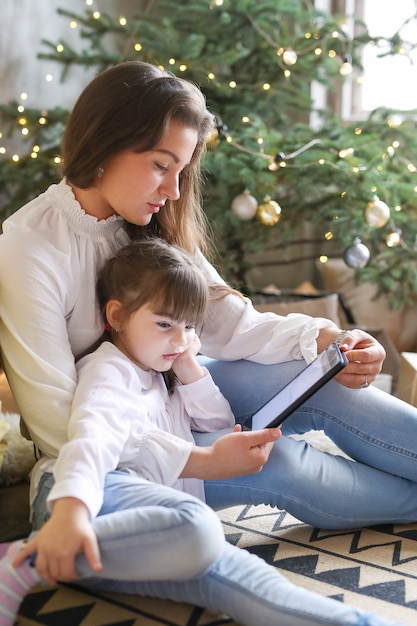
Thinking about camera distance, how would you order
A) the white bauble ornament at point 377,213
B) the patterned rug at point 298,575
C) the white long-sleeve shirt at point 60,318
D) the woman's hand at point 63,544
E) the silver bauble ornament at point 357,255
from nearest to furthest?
the woman's hand at point 63,544 → the patterned rug at point 298,575 → the white long-sleeve shirt at point 60,318 → the white bauble ornament at point 377,213 → the silver bauble ornament at point 357,255

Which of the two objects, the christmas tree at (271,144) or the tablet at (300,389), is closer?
the tablet at (300,389)

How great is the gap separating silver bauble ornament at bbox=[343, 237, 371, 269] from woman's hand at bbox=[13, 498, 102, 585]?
1.63 meters

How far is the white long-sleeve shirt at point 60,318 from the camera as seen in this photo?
115cm

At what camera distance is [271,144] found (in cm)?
239

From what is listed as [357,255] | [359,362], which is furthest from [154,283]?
[357,255]

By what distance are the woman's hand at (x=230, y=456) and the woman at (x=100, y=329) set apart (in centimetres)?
4

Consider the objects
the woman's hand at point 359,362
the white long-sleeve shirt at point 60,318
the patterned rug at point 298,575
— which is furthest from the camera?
the woman's hand at point 359,362

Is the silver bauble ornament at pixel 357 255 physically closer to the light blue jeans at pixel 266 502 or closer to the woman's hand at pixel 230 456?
the light blue jeans at pixel 266 502

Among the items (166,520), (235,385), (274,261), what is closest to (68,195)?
(235,385)

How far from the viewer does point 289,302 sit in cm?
253

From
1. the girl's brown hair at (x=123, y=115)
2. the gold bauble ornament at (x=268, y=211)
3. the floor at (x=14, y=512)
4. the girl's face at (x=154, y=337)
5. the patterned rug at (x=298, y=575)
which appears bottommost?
the floor at (x=14, y=512)

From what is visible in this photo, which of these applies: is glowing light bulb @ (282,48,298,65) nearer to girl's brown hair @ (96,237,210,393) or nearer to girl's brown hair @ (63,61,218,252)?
girl's brown hair @ (63,61,218,252)

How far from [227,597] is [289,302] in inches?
64.1

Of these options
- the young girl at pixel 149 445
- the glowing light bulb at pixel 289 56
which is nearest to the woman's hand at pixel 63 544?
the young girl at pixel 149 445
